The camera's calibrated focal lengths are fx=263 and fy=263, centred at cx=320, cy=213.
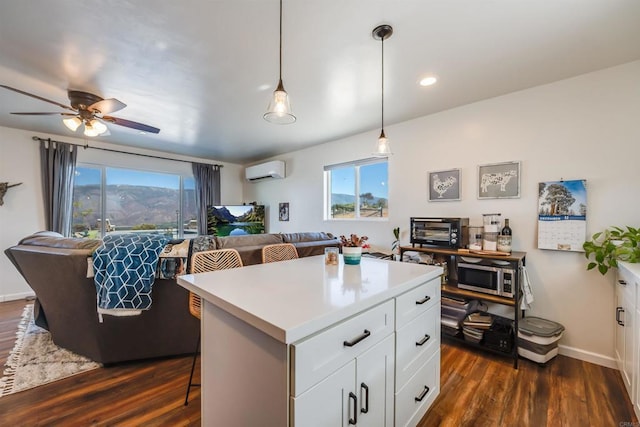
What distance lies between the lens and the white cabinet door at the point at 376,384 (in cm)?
105

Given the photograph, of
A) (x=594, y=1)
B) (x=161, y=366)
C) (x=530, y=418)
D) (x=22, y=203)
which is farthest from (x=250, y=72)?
(x=22, y=203)

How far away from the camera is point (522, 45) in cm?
188

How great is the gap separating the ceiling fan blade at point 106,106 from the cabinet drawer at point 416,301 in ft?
9.31

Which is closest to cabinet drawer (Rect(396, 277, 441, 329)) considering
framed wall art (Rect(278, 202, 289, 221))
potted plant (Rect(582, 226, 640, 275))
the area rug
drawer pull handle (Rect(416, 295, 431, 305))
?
drawer pull handle (Rect(416, 295, 431, 305))

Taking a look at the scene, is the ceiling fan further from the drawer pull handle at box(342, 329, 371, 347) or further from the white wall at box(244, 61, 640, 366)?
the white wall at box(244, 61, 640, 366)

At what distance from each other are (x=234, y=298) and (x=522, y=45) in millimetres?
2506

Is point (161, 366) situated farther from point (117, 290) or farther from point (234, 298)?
point (234, 298)

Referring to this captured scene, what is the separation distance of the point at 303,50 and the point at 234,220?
160 inches

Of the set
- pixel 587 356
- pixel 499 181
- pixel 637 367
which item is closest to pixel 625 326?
pixel 637 367

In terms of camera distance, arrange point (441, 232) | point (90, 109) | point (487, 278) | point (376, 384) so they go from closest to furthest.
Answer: point (376, 384), point (487, 278), point (90, 109), point (441, 232)

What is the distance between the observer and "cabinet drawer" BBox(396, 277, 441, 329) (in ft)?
4.14

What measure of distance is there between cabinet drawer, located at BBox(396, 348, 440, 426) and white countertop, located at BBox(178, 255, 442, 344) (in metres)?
0.52

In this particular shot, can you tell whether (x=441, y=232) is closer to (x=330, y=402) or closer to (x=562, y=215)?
(x=562, y=215)

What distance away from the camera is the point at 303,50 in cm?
196
